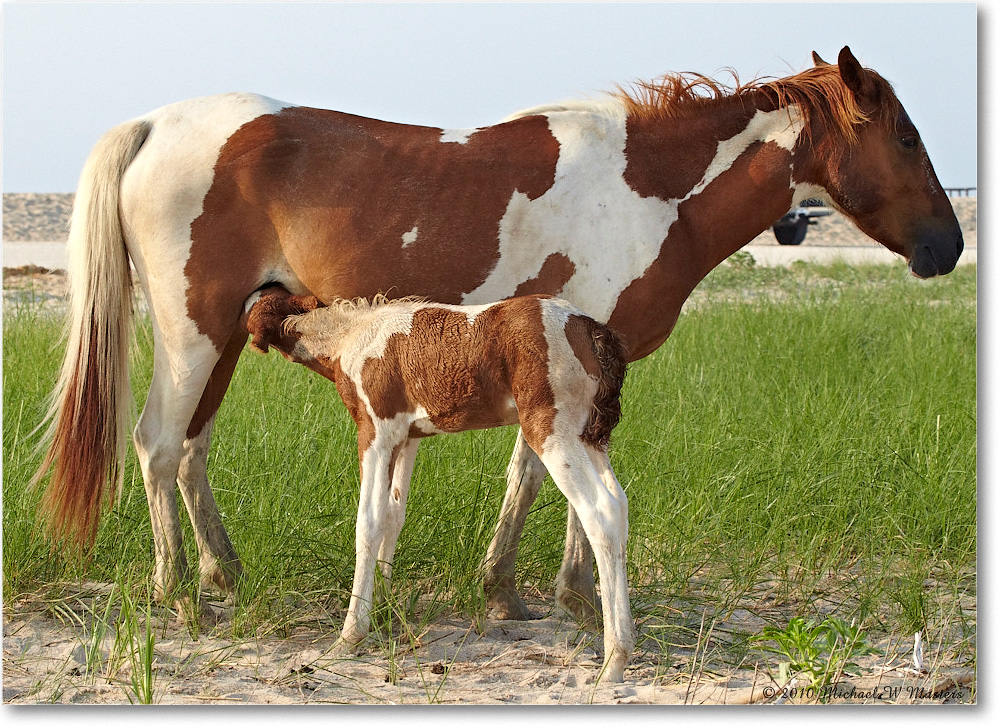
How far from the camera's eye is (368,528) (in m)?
2.88

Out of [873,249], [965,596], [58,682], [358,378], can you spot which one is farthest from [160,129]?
[873,249]

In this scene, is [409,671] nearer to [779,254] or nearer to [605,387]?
[605,387]

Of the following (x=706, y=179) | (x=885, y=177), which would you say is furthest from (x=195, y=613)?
(x=885, y=177)

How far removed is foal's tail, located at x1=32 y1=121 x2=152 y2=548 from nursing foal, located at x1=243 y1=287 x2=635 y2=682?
66 centimetres

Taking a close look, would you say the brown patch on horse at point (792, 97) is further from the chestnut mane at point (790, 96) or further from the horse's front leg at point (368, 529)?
the horse's front leg at point (368, 529)

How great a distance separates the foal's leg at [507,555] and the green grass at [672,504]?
8cm

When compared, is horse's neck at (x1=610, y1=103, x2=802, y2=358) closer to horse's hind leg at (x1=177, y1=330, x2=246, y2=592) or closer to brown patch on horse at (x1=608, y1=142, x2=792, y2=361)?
brown patch on horse at (x1=608, y1=142, x2=792, y2=361)

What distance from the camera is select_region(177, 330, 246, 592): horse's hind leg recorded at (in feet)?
11.7

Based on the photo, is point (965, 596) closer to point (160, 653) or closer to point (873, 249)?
point (160, 653)

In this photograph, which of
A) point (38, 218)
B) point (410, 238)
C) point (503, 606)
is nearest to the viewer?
point (410, 238)

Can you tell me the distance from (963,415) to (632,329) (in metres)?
2.37

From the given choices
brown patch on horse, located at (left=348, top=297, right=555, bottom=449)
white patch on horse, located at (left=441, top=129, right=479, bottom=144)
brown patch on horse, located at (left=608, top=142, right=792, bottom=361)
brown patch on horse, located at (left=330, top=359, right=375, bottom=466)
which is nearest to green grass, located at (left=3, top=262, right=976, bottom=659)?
brown patch on horse, located at (left=330, top=359, right=375, bottom=466)

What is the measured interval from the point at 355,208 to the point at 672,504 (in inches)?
71.1

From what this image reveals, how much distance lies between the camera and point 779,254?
543 inches
